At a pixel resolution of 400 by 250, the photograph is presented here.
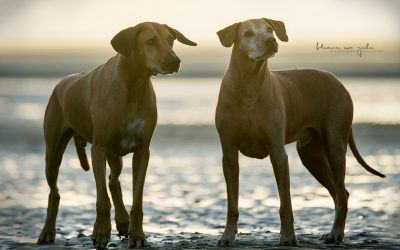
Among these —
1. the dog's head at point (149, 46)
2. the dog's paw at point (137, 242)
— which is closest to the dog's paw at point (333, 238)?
the dog's paw at point (137, 242)

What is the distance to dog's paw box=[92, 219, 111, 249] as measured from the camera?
8.89 meters

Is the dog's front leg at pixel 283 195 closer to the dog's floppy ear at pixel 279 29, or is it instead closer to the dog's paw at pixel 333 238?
the dog's paw at pixel 333 238

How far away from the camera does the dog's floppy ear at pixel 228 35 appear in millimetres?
8992

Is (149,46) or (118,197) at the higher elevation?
(149,46)

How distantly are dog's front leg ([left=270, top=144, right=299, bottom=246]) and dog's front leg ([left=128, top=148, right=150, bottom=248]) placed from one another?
1.15 meters

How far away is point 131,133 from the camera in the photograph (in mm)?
8961

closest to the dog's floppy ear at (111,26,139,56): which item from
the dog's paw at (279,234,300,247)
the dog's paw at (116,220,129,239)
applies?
the dog's paw at (116,220,129,239)

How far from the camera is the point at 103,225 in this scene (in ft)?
29.3

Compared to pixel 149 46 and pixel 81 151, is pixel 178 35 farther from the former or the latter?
A: pixel 81 151

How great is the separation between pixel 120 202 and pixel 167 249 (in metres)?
1.39

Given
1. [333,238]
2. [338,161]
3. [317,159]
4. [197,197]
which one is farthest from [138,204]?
[197,197]

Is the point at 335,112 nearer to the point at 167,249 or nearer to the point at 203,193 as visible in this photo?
the point at 167,249

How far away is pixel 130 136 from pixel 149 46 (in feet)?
2.65

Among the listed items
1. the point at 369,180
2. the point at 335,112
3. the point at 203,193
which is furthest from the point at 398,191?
the point at 335,112
